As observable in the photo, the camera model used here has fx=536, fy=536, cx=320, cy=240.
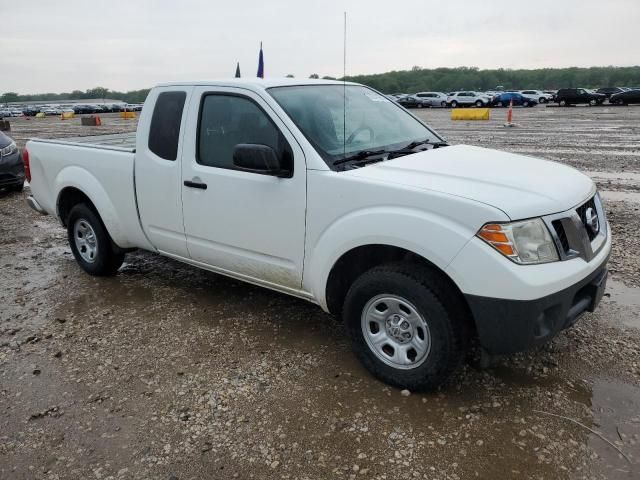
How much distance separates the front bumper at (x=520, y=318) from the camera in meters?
2.77

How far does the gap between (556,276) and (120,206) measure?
373 cm

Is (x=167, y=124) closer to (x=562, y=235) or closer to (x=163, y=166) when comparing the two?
(x=163, y=166)

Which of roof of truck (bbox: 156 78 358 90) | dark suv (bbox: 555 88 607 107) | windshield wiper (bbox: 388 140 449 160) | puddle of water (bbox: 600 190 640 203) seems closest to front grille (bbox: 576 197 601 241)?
windshield wiper (bbox: 388 140 449 160)

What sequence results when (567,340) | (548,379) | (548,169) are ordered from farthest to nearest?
(567,340), (548,169), (548,379)

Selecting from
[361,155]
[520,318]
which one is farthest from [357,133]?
[520,318]

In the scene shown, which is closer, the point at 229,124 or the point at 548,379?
the point at 548,379

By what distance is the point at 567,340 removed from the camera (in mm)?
3875

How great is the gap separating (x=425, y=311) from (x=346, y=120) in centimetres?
161

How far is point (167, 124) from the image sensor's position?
4.37 metres

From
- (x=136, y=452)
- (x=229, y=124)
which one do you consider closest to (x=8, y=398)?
(x=136, y=452)

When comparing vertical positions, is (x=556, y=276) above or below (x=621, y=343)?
above

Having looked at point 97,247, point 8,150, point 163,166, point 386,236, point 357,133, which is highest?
point 357,133

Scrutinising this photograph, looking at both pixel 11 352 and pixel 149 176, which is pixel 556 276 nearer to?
pixel 149 176

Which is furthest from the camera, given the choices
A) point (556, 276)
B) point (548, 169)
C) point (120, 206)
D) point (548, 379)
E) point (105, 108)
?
point (105, 108)
